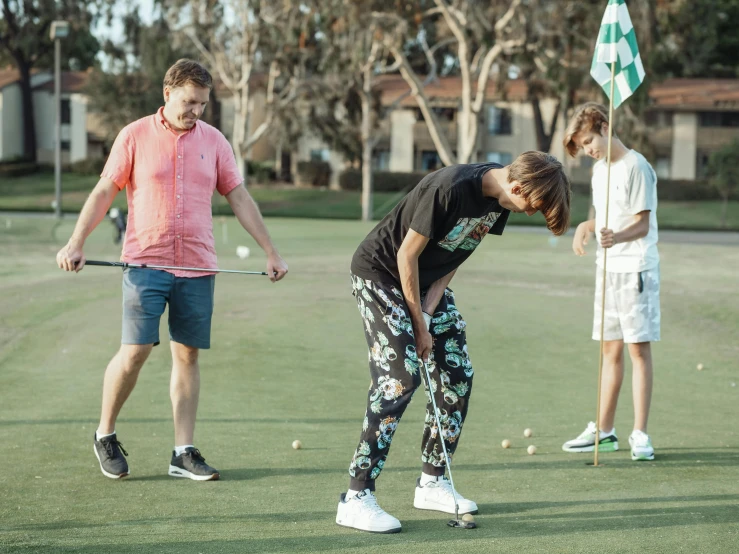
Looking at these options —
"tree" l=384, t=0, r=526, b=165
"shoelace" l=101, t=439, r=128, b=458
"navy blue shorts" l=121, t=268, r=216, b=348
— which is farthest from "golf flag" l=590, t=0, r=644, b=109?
"tree" l=384, t=0, r=526, b=165

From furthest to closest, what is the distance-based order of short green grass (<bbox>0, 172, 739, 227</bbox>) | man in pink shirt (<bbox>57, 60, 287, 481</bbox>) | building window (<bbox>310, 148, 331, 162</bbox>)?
building window (<bbox>310, 148, 331, 162</bbox>) → short green grass (<bbox>0, 172, 739, 227</bbox>) → man in pink shirt (<bbox>57, 60, 287, 481</bbox>)

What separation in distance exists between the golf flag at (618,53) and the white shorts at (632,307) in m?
0.97

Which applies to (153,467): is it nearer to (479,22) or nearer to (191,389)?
(191,389)

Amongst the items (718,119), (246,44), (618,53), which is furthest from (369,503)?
(718,119)

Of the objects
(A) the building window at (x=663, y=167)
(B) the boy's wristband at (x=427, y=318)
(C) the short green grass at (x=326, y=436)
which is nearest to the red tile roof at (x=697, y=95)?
(A) the building window at (x=663, y=167)

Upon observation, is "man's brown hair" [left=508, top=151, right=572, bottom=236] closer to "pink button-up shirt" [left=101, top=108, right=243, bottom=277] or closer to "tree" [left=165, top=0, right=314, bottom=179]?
"pink button-up shirt" [left=101, top=108, right=243, bottom=277]

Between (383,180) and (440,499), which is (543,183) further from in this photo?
(383,180)

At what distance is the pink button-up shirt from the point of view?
17.0ft

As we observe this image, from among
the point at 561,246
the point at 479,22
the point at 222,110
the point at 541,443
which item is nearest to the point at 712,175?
the point at 479,22

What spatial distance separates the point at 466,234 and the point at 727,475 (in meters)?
2.07

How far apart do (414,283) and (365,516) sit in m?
0.97

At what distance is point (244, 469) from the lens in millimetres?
5395

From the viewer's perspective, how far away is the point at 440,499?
469 centimetres

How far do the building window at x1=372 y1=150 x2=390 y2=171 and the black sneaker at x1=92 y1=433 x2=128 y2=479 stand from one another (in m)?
56.8
